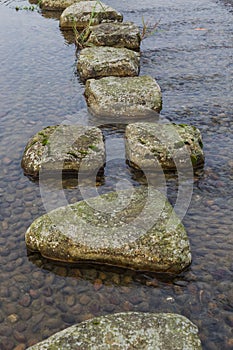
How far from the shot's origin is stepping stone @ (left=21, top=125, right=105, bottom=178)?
27.2 ft

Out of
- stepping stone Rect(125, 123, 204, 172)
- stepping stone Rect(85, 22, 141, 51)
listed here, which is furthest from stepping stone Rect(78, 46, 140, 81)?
stepping stone Rect(125, 123, 204, 172)

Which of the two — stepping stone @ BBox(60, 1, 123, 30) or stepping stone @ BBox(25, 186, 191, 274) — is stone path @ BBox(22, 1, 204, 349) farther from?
stepping stone @ BBox(60, 1, 123, 30)

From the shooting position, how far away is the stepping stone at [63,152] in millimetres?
8281

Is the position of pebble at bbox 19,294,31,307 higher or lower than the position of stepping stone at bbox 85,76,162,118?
lower

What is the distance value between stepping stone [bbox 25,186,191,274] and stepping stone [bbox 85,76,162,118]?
3.98 meters

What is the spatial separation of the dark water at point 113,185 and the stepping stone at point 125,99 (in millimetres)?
444

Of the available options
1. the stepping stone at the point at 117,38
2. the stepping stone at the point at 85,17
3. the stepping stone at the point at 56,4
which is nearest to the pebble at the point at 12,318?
the stepping stone at the point at 117,38

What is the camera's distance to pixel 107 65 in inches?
480

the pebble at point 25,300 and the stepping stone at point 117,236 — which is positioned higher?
the stepping stone at point 117,236

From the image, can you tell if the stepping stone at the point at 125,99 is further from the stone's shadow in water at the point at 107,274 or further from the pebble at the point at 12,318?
the pebble at the point at 12,318

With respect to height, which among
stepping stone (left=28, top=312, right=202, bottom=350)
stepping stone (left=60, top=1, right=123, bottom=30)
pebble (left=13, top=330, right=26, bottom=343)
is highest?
stepping stone (left=60, top=1, right=123, bottom=30)

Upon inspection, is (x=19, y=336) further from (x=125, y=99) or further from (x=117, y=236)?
(x=125, y=99)

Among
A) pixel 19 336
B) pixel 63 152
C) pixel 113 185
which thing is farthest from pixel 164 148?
pixel 19 336

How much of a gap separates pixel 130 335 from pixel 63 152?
4454 millimetres
